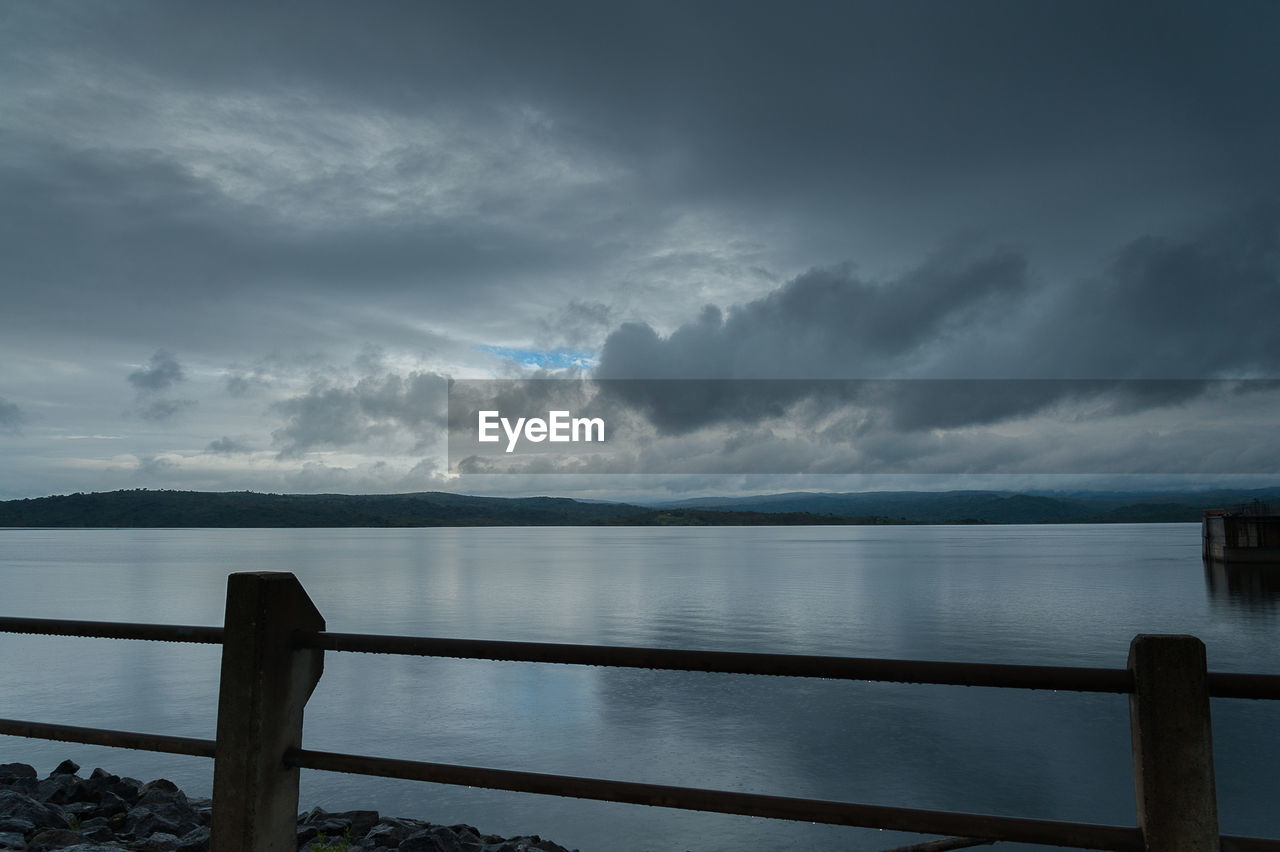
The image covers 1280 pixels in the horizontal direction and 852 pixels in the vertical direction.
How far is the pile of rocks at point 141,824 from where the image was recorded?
26.8 ft

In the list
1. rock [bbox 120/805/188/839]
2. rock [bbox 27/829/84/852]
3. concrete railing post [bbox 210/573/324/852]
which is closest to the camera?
concrete railing post [bbox 210/573/324/852]

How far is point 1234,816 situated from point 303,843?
60.3ft

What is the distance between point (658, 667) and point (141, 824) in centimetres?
920

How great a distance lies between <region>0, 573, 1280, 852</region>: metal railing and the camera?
9.43 ft

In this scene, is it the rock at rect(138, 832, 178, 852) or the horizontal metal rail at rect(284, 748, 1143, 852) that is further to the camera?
the rock at rect(138, 832, 178, 852)

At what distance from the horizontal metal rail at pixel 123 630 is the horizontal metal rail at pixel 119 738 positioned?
45cm

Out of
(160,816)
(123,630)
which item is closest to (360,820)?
(160,816)

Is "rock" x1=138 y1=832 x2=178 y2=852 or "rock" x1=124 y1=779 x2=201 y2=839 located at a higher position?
"rock" x1=138 y1=832 x2=178 y2=852

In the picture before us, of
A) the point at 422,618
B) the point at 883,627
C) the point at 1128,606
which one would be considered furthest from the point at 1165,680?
the point at 1128,606

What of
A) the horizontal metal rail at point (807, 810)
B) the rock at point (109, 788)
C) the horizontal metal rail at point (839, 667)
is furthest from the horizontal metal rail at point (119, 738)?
the rock at point (109, 788)

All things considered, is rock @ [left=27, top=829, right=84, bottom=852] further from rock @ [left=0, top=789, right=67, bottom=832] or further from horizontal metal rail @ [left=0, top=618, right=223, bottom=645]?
horizontal metal rail @ [left=0, top=618, right=223, bottom=645]

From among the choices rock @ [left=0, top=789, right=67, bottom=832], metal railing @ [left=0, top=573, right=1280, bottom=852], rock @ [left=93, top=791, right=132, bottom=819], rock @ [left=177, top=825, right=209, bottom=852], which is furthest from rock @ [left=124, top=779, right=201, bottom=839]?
metal railing @ [left=0, top=573, right=1280, bottom=852]

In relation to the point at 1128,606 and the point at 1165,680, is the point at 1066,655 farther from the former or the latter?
the point at 1165,680

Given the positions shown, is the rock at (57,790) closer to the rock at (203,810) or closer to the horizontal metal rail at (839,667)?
the rock at (203,810)
